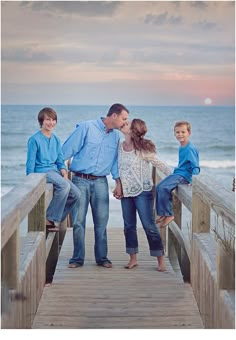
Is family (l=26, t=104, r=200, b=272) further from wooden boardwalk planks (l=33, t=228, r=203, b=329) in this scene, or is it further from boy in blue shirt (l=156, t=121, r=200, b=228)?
wooden boardwalk planks (l=33, t=228, r=203, b=329)

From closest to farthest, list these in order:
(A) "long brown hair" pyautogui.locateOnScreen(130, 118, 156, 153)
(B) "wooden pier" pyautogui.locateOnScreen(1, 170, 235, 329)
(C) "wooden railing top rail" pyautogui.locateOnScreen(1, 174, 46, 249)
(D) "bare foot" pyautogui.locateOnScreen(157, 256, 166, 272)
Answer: (C) "wooden railing top rail" pyautogui.locateOnScreen(1, 174, 46, 249)
(B) "wooden pier" pyautogui.locateOnScreen(1, 170, 235, 329)
(A) "long brown hair" pyautogui.locateOnScreen(130, 118, 156, 153)
(D) "bare foot" pyautogui.locateOnScreen(157, 256, 166, 272)

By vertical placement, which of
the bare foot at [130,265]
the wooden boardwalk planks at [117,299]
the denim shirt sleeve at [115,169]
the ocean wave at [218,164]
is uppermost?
the denim shirt sleeve at [115,169]

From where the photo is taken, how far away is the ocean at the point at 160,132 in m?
34.3

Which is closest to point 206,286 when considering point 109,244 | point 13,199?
point 13,199

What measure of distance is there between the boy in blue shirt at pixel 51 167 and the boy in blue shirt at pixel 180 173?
2.45 ft

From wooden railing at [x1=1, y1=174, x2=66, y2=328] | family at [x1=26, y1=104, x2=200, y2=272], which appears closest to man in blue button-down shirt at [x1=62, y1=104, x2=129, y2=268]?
family at [x1=26, y1=104, x2=200, y2=272]

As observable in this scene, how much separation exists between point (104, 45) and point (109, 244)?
35282 millimetres

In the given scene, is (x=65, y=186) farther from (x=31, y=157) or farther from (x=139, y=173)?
(x=139, y=173)

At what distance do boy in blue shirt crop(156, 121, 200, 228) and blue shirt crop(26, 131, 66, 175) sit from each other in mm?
977

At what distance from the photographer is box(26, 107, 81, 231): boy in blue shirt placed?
584 cm

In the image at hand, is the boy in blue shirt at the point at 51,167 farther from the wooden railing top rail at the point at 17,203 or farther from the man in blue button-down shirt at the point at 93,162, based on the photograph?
the wooden railing top rail at the point at 17,203

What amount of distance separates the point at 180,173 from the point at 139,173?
385 millimetres

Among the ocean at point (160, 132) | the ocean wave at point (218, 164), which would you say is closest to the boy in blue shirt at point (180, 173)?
the ocean at point (160, 132)

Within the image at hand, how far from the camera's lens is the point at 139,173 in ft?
19.6
